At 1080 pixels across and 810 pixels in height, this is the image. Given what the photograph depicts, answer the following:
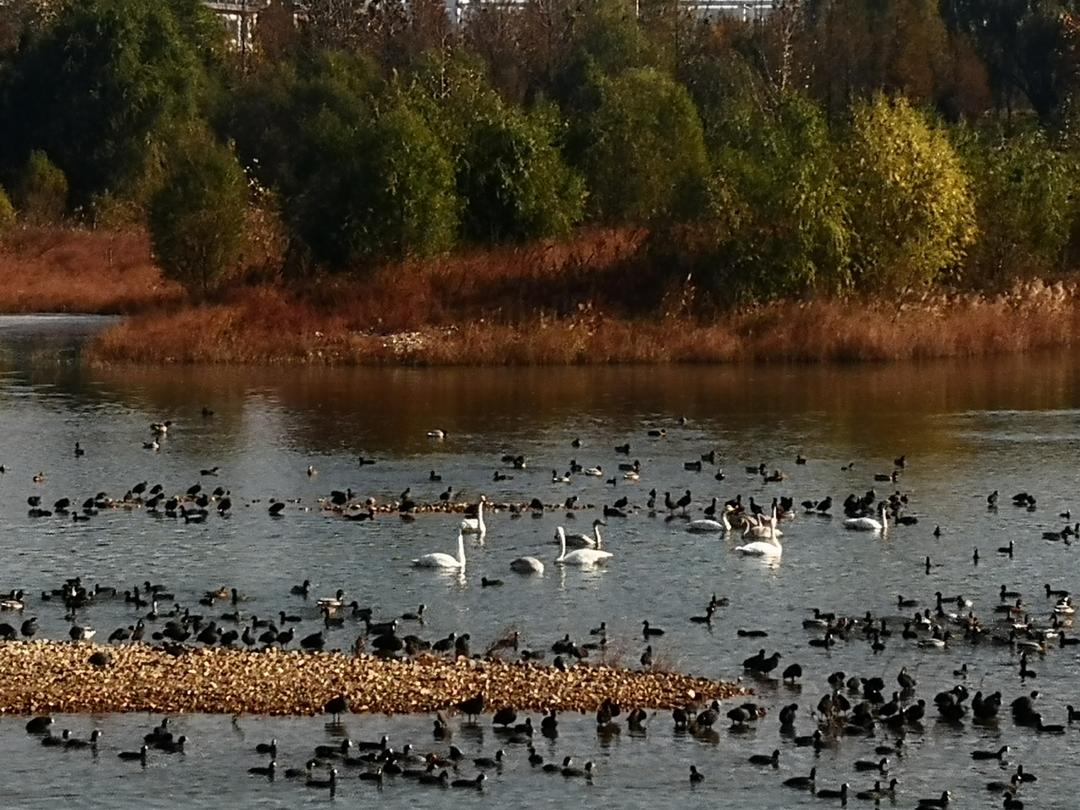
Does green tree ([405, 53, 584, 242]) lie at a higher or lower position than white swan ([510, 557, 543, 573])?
higher

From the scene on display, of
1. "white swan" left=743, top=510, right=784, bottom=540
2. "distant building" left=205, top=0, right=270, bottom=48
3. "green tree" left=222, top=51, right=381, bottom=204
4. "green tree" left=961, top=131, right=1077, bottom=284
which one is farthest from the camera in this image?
"distant building" left=205, top=0, right=270, bottom=48

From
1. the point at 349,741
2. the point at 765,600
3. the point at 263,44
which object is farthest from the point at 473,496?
the point at 263,44

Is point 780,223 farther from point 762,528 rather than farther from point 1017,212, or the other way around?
point 762,528

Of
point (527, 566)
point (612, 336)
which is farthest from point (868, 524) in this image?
point (612, 336)

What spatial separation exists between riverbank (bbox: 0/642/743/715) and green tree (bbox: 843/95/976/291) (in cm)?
4977

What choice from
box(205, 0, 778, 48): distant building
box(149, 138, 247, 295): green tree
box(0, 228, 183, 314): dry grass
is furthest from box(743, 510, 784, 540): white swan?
box(205, 0, 778, 48): distant building

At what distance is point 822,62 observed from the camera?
130m

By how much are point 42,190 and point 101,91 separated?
22.9ft

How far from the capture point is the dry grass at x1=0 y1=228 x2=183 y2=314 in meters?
101

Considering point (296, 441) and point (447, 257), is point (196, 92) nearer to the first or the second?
point (447, 257)

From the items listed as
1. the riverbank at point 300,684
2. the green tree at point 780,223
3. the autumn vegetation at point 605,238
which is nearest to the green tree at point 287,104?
the autumn vegetation at point 605,238

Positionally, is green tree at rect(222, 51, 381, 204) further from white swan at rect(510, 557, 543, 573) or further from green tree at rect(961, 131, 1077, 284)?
white swan at rect(510, 557, 543, 573)

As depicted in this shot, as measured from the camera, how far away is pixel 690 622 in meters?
33.3

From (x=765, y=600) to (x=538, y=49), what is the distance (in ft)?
337
